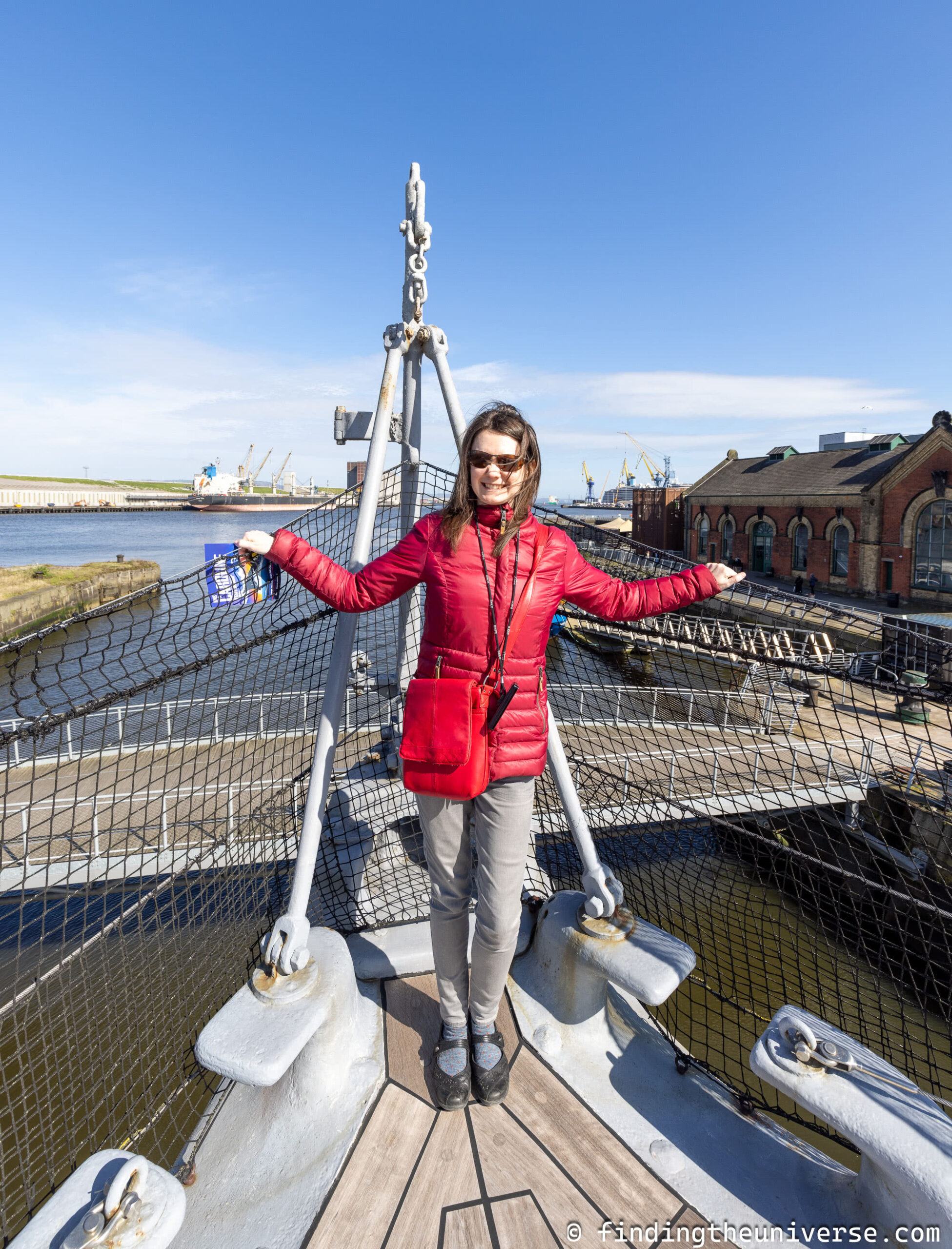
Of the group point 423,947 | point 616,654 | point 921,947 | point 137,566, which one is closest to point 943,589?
point 616,654

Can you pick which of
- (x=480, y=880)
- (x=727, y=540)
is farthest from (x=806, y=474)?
(x=480, y=880)

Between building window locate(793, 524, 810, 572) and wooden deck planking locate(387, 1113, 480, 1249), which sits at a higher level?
building window locate(793, 524, 810, 572)

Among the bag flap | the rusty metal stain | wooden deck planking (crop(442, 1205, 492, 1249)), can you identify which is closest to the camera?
wooden deck planking (crop(442, 1205, 492, 1249))

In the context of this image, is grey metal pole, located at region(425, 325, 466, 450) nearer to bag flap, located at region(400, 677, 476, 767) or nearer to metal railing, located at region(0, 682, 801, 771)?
bag flap, located at region(400, 677, 476, 767)

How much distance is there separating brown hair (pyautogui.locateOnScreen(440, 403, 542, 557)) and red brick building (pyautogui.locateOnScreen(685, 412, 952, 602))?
98.4ft

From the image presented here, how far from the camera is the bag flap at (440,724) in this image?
80.7 inches

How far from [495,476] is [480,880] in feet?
4.62

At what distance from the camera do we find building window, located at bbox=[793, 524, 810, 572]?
109 ft

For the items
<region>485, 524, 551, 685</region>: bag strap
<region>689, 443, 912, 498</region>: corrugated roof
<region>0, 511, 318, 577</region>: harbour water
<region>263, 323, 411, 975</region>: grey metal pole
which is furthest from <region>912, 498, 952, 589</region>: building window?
<region>485, 524, 551, 685</region>: bag strap

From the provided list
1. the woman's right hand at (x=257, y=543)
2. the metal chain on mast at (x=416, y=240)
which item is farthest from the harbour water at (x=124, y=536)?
the woman's right hand at (x=257, y=543)

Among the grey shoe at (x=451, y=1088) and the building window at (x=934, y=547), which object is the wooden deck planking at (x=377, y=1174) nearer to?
the grey shoe at (x=451, y=1088)

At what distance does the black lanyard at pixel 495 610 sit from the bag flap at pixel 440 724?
5.2 inches

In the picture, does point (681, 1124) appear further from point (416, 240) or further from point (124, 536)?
point (124, 536)

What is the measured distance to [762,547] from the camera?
119ft
